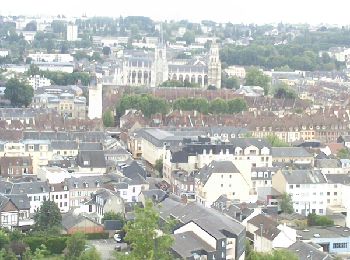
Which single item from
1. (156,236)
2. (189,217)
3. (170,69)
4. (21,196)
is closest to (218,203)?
(189,217)

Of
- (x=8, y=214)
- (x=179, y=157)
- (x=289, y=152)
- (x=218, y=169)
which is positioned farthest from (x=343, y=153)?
(x=8, y=214)

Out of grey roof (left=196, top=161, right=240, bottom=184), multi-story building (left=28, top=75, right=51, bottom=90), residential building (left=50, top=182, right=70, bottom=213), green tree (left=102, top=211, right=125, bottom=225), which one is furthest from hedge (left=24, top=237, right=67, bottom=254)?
multi-story building (left=28, top=75, right=51, bottom=90)

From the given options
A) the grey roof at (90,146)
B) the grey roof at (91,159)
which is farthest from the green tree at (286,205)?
the grey roof at (90,146)

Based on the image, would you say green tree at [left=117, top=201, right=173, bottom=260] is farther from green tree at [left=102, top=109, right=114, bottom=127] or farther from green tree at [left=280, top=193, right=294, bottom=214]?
green tree at [left=102, top=109, right=114, bottom=127]

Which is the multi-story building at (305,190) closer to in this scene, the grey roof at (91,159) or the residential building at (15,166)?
the grey roof at (91,159)

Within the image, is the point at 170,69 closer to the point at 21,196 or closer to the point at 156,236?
the point at 21,196
